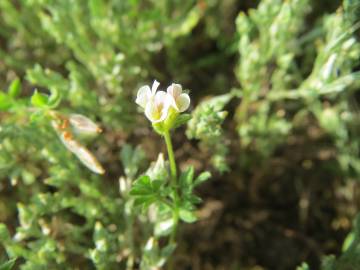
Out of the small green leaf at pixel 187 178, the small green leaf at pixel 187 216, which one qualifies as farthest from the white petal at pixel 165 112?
the small green leaf at pixel 187 216

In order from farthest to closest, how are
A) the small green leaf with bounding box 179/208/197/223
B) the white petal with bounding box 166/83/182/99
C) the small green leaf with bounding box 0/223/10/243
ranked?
the small green leaf with bounding box 0/223/10/243
the small green leaf with bounding box 179/208/197/223
the white petal with bounding box 166/83/182/99

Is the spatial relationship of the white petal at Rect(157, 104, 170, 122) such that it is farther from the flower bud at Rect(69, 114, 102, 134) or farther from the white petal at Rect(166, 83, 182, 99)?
the flower bud at Rect(69, 114, 102, 134)

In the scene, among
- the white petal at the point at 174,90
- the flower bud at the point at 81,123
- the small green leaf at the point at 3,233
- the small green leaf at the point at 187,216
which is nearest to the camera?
the white petal at the point at 174,90

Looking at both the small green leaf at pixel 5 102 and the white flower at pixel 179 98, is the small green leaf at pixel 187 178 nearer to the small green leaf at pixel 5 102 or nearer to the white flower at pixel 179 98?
the white flower at pixel 179 98

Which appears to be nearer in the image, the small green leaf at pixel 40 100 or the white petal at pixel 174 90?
the white petal at pixel 174 90

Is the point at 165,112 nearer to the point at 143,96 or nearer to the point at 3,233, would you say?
the point at 143,96

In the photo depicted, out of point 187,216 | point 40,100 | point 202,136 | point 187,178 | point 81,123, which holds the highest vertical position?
point 40,100

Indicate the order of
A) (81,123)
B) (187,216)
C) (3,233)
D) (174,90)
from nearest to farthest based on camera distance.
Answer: (174,90), (187,216), (3,233), (81,123)

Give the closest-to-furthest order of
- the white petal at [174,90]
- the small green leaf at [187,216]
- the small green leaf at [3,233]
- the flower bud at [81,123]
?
the white petal at [174,90] < the small green leaf at [187,216] < the small green leaf at [3,233] < the flower bud at [81,123]

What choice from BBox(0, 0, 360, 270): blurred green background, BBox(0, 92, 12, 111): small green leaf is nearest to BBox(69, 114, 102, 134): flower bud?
BBox(0, 0, 360, 270): blurred green background

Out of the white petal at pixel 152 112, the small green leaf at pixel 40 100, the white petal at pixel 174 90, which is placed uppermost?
the small green leaf at pixel 40 100

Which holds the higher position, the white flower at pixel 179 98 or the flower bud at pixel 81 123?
the flower bud at pixel 81 123

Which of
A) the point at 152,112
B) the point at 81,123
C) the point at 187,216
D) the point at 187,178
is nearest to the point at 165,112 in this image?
the point at 152,112

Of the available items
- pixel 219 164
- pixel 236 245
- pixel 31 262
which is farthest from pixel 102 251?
pixel 236 245
